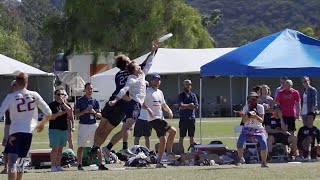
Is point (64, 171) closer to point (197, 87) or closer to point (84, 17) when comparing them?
point (197, 87)

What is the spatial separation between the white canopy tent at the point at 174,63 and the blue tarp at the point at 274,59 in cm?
2398

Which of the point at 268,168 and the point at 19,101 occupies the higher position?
the point at 19,101

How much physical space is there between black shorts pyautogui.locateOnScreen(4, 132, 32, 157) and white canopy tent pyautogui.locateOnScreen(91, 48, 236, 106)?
32592mm

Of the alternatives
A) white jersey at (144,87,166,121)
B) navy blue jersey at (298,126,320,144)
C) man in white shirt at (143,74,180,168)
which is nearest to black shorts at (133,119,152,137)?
man in white shirt at (143,74,180,168)

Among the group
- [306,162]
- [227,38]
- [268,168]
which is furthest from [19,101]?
[227,38]

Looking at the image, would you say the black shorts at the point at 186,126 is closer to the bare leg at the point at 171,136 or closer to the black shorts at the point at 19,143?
the bare leg at the point at 171,136

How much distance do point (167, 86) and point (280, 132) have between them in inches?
1253

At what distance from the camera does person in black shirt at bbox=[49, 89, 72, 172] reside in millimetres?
16875

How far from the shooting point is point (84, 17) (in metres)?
55.4

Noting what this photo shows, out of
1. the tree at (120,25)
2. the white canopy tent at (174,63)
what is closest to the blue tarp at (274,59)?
the white canopy tent at (174,63)

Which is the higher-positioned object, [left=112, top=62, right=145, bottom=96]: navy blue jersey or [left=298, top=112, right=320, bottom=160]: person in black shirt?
[left=112, top=62, right=145, bottom=96]: navy blue jersey

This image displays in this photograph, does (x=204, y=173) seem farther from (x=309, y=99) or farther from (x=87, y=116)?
(x=309, y=99)

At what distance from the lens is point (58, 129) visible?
17000 millimetres

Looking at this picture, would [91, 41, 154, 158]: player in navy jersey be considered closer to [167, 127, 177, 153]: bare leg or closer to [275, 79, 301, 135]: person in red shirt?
[167, 127, 177, 153]: bare leg
